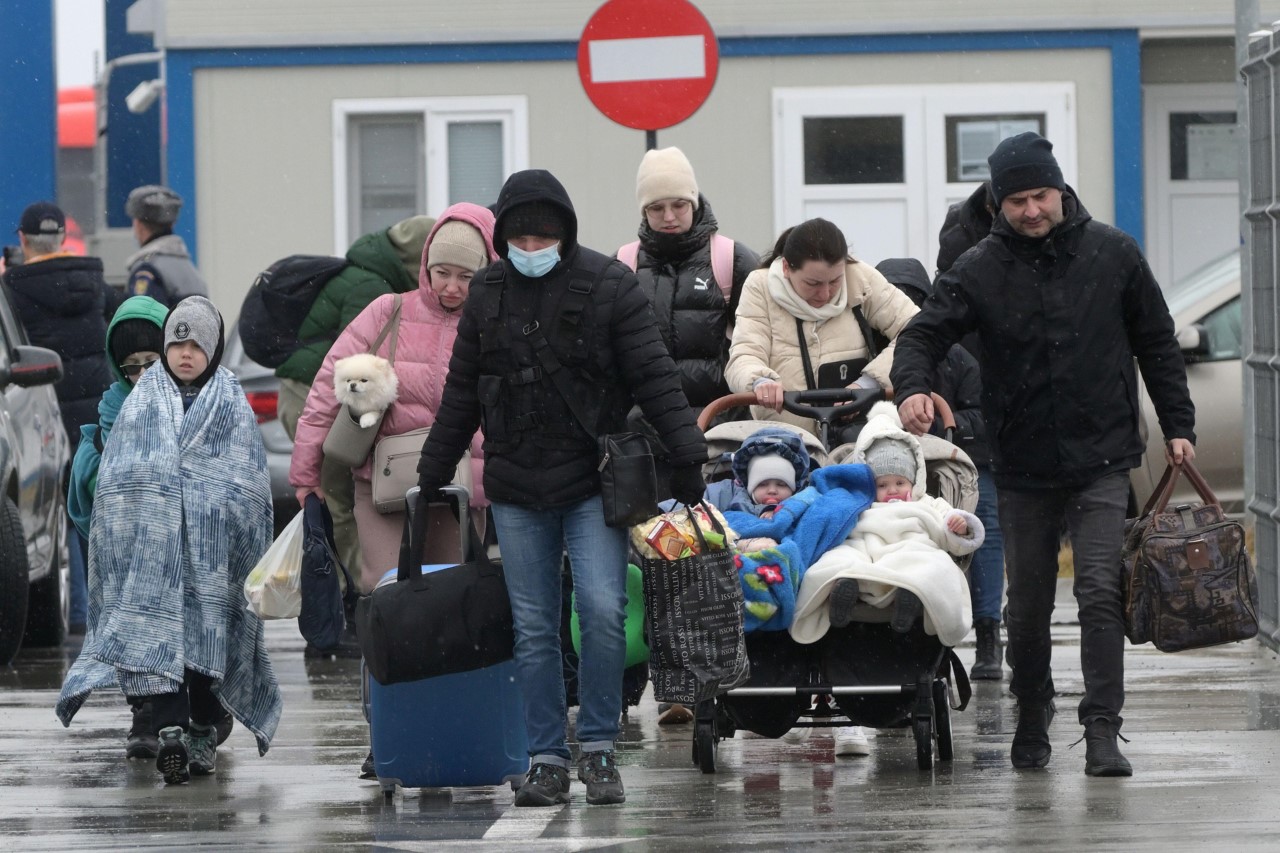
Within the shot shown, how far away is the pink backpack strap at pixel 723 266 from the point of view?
9.53 meters

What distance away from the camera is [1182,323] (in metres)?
13.8

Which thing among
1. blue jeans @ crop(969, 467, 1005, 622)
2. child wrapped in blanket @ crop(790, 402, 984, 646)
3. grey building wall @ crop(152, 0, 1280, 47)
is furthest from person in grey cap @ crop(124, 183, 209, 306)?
child wrapped in blanket @ crop(790, 402, 984, 646)

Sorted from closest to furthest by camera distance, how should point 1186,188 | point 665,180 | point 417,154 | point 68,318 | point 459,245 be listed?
point 459,245
point 665,180
point 68,318
point 417,154
point 1186,188

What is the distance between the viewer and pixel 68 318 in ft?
44.6

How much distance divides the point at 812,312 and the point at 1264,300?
111 inches

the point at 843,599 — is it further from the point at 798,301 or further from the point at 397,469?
the point at 397,469

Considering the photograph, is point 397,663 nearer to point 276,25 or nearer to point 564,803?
A: point 564,803

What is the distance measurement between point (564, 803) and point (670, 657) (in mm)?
555

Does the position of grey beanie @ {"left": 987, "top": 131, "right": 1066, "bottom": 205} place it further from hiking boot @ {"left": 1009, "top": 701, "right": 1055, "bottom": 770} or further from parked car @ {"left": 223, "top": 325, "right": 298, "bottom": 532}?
parked car @ {"left": 223, "top": 325, "right": 298, "bottom": 532}

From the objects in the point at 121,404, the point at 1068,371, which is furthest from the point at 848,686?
the point at 121,404

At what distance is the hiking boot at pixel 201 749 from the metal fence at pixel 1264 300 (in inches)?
184

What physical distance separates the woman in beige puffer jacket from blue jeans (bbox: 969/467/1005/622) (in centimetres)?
167

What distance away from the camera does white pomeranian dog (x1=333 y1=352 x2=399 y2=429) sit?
28.4ft

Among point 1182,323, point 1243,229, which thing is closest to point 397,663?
point 1243,229
